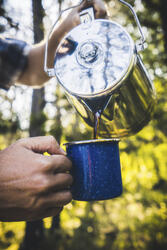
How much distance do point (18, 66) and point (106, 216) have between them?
2.07 meters

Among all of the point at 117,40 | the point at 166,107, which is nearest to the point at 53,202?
the point at 117,40

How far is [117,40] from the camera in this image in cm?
50

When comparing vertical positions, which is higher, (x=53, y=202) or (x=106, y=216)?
(x=53, y=202)

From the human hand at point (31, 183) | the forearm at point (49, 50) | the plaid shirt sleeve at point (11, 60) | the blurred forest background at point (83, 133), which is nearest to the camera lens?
the human hand at point (31, 183)

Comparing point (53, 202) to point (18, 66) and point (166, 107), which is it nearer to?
point (18, 66)

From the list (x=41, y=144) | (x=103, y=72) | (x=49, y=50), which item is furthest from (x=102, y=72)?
(x=49, y=50)

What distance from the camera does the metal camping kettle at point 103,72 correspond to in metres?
0.48

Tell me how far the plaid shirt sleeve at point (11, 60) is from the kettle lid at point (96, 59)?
1.73ft

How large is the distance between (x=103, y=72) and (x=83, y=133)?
2.26ft

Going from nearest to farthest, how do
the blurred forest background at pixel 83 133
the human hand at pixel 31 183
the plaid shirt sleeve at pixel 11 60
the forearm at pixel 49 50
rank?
the human hand at pixel 31 183 < the forearm at pixel 49 50 < the plaid shirt sleeve at pixel 11 60 < the blurred forest background at pixel 83 133

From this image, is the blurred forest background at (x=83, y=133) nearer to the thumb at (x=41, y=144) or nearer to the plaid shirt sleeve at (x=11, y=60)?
the plaid shirt sleeve at (x=11, y=60)

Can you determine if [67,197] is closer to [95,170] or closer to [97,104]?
[95,170]

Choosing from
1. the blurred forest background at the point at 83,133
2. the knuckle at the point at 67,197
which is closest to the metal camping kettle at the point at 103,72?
the knuckle at the point at 67,197

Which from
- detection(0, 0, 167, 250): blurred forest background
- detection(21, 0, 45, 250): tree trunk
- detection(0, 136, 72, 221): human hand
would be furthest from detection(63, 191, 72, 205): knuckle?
detection(21, 0, 45, 250): tree trunk
